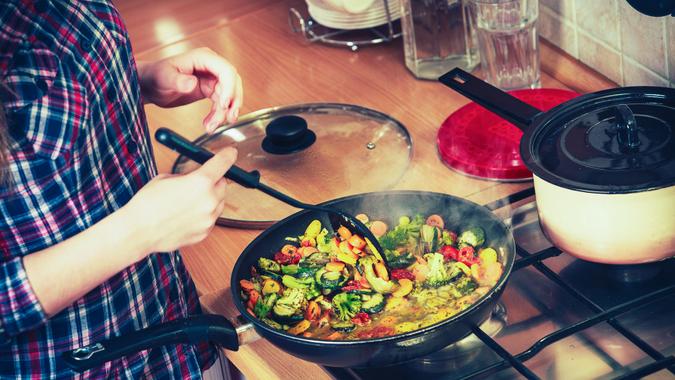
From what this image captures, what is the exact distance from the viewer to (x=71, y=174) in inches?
47.9

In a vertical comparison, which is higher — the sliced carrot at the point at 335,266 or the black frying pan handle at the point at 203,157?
the black frying pan handle at the point at 203,157

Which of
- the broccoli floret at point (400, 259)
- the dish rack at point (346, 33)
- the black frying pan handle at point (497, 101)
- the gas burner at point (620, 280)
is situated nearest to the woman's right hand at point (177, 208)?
the broccoli floret at point (400, 259)

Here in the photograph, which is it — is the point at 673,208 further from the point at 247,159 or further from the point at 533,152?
the point at 247,159

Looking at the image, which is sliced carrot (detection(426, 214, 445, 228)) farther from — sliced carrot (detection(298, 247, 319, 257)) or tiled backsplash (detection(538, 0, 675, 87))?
tiled backsplash (detection(538, 0, 675, 87))

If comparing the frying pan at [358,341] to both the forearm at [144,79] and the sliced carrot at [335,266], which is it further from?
the forearm at [144,79]

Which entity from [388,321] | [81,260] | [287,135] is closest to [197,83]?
[287,135]

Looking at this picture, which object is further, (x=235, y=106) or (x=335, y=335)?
(x=235, y=106)

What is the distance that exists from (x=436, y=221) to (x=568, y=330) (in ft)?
0.87

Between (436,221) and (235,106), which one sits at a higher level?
(235,106)

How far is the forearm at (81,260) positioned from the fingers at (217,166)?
108 mm

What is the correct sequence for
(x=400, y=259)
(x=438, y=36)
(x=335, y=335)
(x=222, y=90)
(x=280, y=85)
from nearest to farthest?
(x=335, y=335)
(x=400, y=259)
(x=222, y=90)
(x=438, y=36)
(x=280, y=85)

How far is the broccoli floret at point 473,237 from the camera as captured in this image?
1.24 metres

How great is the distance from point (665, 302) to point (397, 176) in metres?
0.52

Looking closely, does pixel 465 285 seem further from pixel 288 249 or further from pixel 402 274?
pixel 288 249
